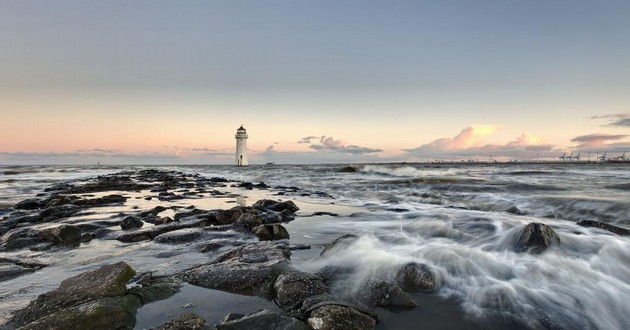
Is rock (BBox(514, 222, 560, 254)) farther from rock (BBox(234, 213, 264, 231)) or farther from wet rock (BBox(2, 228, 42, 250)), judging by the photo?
wet rock (BBox(2, 228, 42, 250))

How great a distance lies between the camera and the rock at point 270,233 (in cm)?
650

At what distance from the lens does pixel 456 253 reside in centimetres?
499

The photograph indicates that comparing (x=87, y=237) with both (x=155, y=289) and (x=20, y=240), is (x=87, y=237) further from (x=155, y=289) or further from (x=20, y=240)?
(x=155, y=289)

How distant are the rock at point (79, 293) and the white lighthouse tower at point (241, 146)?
71957 mm

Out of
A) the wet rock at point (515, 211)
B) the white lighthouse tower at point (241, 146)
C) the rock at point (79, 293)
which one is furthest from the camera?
the white lighthouse tower at point (241, 146)

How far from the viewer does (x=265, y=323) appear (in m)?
2.81

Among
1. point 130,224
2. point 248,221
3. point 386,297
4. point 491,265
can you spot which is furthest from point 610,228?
point 130,224

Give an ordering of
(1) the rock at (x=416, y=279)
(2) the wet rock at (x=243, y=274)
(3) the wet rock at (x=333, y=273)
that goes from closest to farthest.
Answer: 1. (2) the wet rock at (x=243, y=274)
2. (1) the rock at (x=416, y=279)
3. (3) the wet rock at (x=333, y=273)

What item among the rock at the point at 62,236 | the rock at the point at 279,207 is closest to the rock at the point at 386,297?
the rock at the point at 62,236

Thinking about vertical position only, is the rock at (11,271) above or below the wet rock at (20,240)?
above

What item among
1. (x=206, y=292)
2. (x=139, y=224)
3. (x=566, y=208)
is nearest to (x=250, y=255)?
(x=206, y=292)

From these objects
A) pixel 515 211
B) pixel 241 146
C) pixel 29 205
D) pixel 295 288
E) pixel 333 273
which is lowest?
pixel 29 205

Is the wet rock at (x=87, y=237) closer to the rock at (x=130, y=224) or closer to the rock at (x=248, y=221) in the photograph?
the rock at (x=130, y=224)

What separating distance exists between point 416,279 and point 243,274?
2021 mm
